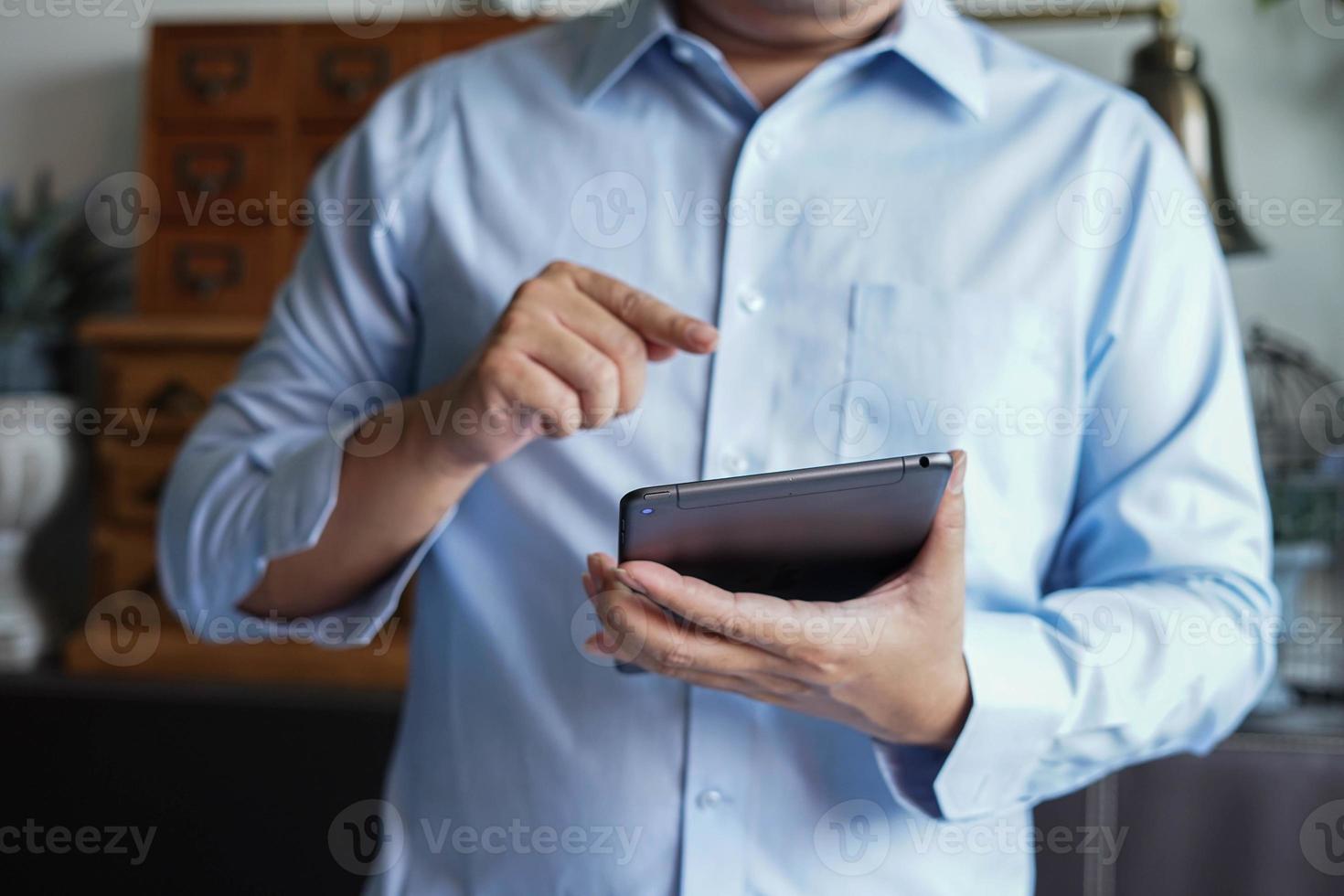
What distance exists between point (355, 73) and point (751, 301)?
49.5 inches

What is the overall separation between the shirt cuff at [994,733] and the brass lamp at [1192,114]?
3.02 ft

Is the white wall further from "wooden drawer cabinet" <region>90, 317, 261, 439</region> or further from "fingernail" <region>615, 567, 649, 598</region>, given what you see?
"fingernail" <region>615, 567, 649, 598</region>

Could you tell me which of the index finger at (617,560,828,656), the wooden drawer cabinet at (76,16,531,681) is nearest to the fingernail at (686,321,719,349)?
the index finger at (617,560,828,656)

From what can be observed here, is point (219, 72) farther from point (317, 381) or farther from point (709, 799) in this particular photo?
point (709, 799)

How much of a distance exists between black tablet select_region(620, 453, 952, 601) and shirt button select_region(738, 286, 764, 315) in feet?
0.56

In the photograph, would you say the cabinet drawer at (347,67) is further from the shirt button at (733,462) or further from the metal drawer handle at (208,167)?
the shirt button at (733,462)

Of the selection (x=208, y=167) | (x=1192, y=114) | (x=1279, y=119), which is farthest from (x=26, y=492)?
(x=1279, y=119)

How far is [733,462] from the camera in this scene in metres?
0.61

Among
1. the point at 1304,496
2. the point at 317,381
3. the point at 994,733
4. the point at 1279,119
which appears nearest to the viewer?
the point at 994,733

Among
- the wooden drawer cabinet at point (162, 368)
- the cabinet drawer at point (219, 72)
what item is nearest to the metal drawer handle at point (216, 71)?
the cabinet drawer at point (219, 72)

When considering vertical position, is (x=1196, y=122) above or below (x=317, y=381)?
above

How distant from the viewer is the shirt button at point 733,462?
2.00 ft

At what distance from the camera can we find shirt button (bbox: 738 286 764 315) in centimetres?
63

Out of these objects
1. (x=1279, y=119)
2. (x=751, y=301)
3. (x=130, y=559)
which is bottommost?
(x=130, y=559)
